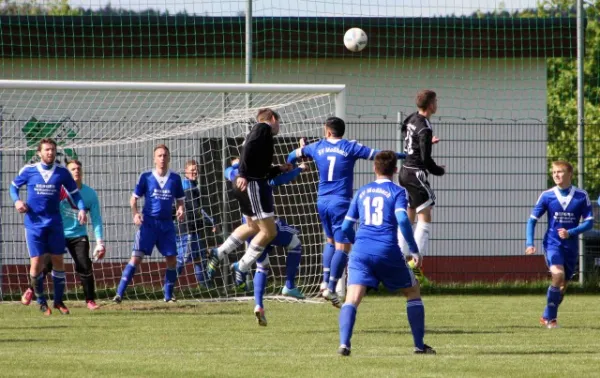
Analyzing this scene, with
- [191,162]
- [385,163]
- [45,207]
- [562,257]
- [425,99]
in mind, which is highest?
[425,99]

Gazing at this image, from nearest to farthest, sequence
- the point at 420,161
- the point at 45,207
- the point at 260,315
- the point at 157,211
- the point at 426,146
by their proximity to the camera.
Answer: the point at 260,315 → the point at 426,146 → the point at 420,161 → the point at 45,207 → the point at 157,211

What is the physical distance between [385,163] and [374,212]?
1.38 ft

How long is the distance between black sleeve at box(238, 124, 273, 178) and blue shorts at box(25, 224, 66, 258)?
3.04m

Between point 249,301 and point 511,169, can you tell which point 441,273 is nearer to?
point 511,169

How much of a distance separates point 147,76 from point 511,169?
5.95 metres

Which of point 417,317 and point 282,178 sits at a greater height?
point 282,178

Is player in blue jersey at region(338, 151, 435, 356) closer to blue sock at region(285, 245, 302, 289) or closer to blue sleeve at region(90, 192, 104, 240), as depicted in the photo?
blue sock at region(285, 245, 302, 289)

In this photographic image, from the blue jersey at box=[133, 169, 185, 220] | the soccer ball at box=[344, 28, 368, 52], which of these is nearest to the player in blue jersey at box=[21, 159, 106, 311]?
the blue jersey at box=[133, 169, 185, 220]

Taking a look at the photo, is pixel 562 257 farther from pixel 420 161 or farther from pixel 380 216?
pixel 380 216

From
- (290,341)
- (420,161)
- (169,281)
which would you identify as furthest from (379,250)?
(169,281)

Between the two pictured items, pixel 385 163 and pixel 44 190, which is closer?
pixel 385 163

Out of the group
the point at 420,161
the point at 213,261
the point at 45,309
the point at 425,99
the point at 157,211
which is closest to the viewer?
the point at 425,99

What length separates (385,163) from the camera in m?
9.21

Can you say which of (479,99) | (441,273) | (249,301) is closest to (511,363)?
(249,301)
